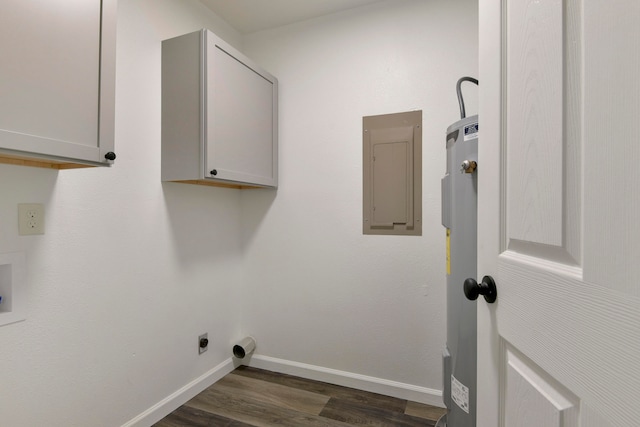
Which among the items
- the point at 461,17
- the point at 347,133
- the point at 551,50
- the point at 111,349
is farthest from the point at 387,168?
the point at 111,349

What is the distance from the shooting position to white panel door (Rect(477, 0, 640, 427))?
0.43 metres

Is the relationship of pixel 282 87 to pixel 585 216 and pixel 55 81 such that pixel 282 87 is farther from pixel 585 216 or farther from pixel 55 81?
pixel 585 216

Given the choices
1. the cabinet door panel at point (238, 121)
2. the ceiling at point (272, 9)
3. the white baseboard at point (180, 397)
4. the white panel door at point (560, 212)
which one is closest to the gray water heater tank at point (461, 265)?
the white panel door at point (560, 212)

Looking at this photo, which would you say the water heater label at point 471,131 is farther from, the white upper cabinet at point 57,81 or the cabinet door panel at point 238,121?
the white upper cabinet at point 57,81

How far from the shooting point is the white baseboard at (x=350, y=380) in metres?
2.02

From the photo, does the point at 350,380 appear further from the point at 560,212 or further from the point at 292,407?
the point at 560,212

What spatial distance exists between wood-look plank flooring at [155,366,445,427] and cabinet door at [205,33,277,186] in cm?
135

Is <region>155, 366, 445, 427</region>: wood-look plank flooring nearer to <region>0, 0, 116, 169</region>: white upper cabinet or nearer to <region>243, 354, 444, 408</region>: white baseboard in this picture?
<region>243, 354, 444, 408</region>: white baseboard

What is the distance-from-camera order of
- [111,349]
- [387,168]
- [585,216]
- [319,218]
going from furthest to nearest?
[319,218], [387,168], [111,349], [585,216]

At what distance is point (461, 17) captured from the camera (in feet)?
6.45

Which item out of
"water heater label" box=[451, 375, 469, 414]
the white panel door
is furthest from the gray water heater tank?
the white panel door

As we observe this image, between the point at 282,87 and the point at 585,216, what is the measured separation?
7.31 ft

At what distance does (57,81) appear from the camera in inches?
43.5

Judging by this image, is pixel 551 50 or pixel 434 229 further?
pixel 434 229
